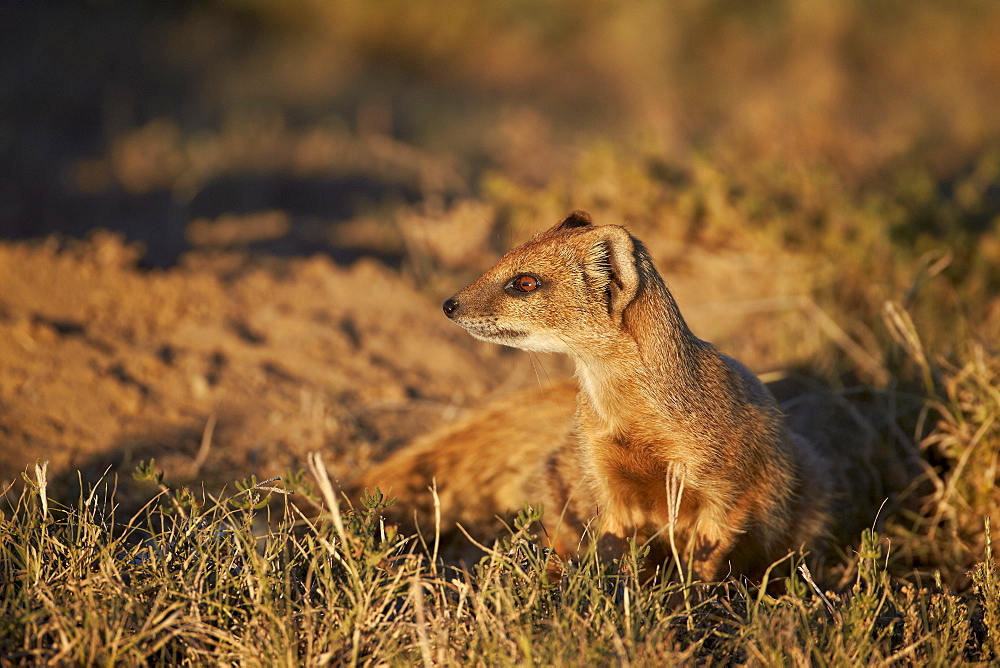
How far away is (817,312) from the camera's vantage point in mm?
3953

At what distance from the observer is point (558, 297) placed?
8.62ft

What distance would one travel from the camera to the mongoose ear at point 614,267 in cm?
251

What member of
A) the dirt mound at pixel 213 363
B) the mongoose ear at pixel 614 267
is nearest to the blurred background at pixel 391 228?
the dirt mound at pixel 213 363

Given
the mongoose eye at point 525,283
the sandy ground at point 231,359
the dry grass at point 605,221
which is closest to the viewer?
the dry grass at point 605,221

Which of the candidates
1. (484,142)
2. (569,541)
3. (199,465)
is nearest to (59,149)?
(484,142)

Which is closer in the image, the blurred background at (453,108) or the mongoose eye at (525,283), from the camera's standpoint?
the mongoose eye at (525,283)

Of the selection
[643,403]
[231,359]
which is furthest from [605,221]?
[643,403]

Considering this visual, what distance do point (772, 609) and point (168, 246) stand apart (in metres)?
3.71

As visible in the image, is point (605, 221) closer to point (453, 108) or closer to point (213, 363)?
point (213, 363)

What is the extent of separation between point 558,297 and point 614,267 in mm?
190

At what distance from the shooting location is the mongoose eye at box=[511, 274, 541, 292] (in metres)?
2.65

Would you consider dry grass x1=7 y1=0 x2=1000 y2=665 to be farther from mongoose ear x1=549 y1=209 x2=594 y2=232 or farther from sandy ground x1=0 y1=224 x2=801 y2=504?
mongoose ear x1=549 y1=209 x2=594 y2=232

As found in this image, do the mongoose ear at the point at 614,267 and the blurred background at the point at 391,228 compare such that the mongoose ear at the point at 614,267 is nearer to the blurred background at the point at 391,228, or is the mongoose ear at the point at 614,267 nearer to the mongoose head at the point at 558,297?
the mongoose head at the point at 558,297

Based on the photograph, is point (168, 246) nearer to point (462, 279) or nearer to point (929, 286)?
point (462, 279)
